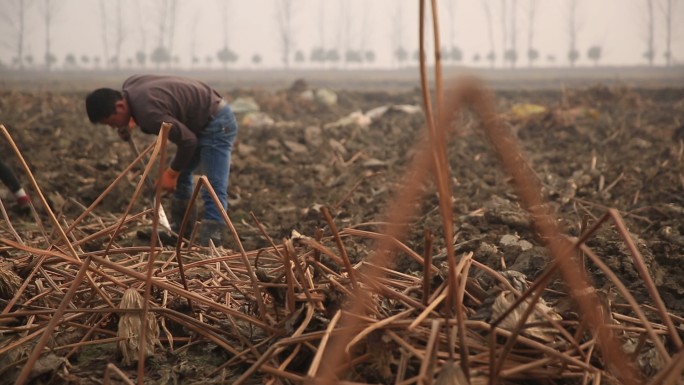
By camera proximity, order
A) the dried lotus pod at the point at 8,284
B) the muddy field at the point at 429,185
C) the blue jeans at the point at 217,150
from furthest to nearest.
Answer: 1. the blue jeans at the point at 217,150
2. the muddy field at the point at 429,185
3. the dried lotus pod at the point at 8,284

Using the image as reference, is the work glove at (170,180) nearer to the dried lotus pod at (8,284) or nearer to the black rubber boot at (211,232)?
the black rubber boot at (211,232)

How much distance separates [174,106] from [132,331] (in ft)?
10.8

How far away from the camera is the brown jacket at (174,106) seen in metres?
4.77

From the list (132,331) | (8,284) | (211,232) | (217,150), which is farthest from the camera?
(217,150)

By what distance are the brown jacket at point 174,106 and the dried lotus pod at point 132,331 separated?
2691mm

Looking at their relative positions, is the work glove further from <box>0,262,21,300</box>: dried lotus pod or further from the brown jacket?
<box>0,262,21,300</box>: dried lotus pod

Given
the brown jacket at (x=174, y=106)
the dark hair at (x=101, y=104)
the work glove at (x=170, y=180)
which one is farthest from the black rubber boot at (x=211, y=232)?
the dark hair at (x=101, y=104)

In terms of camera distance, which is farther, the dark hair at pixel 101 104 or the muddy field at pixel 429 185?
the dark hair at pixel 101 104

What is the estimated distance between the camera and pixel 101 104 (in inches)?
182

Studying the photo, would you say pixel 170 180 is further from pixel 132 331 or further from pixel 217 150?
pixel 132 331

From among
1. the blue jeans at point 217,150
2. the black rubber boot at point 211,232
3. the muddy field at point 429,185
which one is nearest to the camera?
the muddy field at point 429,185

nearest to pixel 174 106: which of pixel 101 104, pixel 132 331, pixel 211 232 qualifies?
pixel 101 104

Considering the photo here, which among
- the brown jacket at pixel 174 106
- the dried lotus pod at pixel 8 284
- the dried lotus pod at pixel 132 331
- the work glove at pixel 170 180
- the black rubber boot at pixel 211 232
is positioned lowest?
the black rubber boot at pixel 211 232

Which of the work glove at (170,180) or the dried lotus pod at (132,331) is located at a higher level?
the work glove at (170,180)
